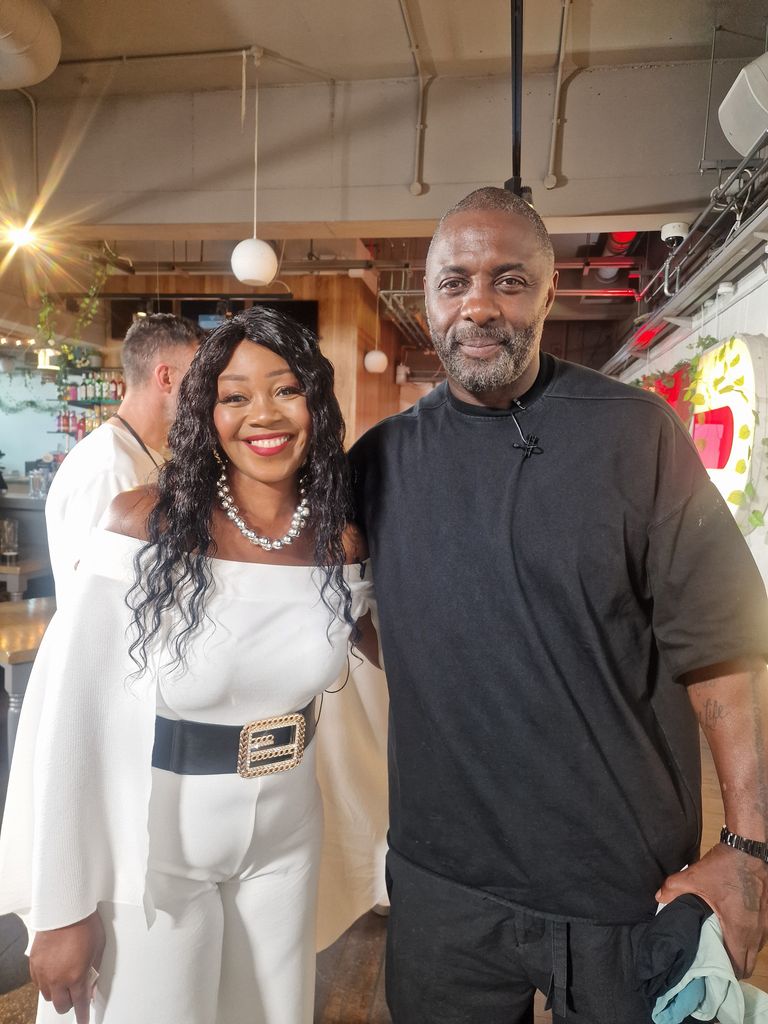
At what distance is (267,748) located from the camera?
126 centimetres

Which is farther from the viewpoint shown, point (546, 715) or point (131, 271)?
point (131, 271)

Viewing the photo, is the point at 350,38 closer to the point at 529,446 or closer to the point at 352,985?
the point at 529,446

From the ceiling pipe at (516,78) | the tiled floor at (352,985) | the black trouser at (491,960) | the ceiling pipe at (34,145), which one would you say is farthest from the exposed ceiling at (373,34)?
the tiled floor at (352,985)

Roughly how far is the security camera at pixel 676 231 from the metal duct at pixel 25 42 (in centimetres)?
350

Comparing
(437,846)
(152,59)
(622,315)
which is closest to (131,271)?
(152,59)

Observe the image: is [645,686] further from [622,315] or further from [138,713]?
[622,315]

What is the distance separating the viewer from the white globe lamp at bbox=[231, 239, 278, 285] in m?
3.97

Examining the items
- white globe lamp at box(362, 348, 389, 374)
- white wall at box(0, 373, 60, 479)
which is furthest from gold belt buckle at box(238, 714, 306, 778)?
white wall at box(0, 373, 60, 479)

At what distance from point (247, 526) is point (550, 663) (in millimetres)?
610

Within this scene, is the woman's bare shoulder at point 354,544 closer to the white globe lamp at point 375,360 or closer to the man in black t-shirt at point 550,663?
the man in black t-shirt at point 550,663

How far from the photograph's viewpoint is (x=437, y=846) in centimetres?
125

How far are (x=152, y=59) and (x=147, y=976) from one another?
15.1 ft

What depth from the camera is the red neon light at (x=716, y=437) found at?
3.32 metres

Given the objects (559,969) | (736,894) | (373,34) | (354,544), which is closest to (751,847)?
(736,894)
